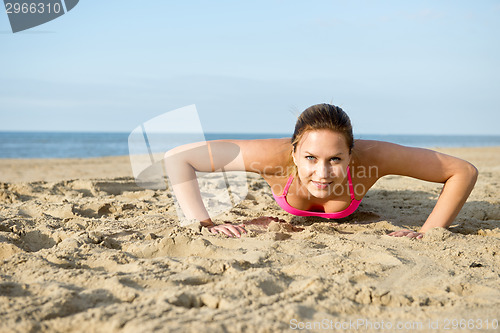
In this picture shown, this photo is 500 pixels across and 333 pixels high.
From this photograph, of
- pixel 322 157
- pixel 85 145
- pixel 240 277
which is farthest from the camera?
pixel 85 145

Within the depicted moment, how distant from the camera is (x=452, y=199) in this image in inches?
118

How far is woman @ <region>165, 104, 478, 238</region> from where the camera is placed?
2.69m

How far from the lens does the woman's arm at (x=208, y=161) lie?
294cm

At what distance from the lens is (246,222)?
10.6ft

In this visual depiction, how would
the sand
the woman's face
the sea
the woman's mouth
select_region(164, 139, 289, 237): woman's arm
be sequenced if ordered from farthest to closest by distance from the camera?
the sea
select_region(164, 139, 289, 237): woman's arm
the woman's mouth
the woman's face
the sand

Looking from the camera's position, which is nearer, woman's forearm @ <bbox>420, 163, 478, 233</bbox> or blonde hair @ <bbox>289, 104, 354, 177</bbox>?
blonde hair @ <bbox>289, 104, 354, 177</bbox>

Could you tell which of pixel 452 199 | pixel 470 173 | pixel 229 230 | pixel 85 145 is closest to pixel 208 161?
pixel 229 230

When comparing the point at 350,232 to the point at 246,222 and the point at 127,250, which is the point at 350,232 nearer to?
the point at 246,222

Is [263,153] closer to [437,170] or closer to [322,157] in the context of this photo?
[322,157]

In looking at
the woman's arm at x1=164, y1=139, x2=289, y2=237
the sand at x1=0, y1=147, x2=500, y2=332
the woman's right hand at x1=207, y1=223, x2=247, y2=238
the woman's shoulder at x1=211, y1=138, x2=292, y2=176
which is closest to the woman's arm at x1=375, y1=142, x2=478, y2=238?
the sand at x1=0, y1=147, x2=500, y2=332

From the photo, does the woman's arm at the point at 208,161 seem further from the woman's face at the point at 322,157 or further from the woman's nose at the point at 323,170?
the woman's nose at the point at 323,170

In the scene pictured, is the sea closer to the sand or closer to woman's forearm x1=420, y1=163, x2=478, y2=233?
woman's forearm x1=420, y1=163, x2=478, y2=233

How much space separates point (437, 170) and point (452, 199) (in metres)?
0.26

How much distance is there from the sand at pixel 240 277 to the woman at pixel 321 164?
10.6 inches
